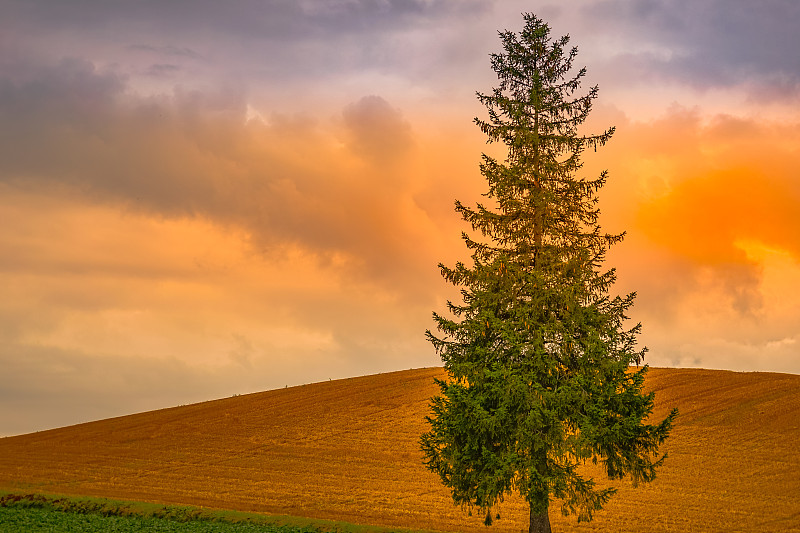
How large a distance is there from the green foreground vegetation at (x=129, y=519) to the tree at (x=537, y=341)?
6.04 metres

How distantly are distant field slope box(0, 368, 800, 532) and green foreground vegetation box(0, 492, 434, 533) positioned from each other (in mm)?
3850

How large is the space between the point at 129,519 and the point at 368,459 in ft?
62.1

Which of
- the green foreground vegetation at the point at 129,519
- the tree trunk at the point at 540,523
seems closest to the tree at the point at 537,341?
the tree trunk at the point at 540,523

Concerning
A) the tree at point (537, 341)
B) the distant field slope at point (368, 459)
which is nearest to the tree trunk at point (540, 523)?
the tree at point (537, 341)

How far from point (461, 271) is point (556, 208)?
4012mm

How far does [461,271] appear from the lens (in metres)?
25.4

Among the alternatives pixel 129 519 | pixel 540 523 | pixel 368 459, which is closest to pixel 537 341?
pixel 540 523

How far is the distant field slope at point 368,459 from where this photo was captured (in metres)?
33.6

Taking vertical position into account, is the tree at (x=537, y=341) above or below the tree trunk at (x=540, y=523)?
above

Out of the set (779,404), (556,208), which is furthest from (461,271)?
(779,404)

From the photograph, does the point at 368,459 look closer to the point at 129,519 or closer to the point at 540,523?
the point at 129,519

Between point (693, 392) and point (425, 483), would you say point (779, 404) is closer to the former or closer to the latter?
point (693, 392)

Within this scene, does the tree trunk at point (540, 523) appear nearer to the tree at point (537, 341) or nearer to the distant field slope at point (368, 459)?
the tree at point (537, 341)

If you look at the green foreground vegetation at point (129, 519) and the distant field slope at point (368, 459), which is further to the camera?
the distant field slope at point (368, 459)
